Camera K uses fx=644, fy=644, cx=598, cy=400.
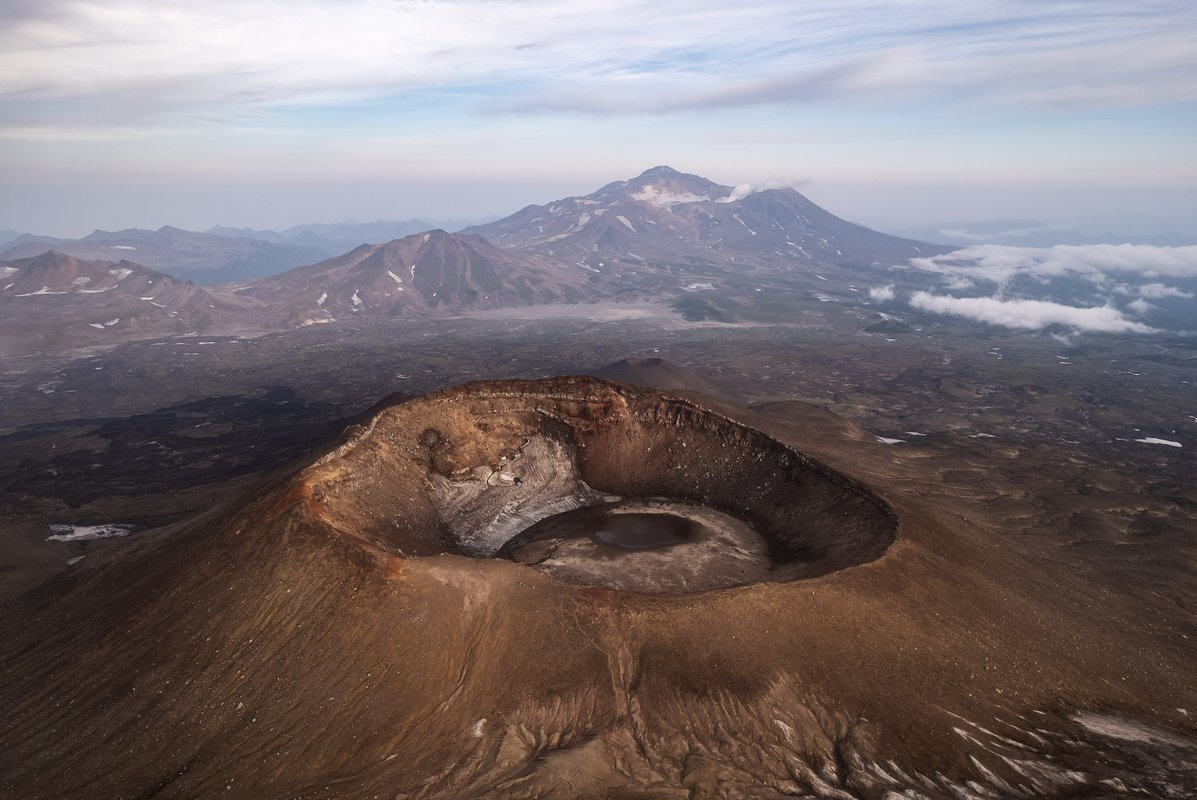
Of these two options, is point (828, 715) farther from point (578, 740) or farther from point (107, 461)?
point (107, 461)

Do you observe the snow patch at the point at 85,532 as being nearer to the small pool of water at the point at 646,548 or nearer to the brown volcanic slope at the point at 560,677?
the brown volcanic slope at the point at 560,677

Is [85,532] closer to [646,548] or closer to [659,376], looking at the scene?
[646,548]

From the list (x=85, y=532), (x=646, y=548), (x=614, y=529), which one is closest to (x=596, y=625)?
(x=646, y=548)

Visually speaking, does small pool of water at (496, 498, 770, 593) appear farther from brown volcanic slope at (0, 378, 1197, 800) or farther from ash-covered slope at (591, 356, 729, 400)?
ash-covered slope at (591, 356, 729, 400)

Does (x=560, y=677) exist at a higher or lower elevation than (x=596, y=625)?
lower

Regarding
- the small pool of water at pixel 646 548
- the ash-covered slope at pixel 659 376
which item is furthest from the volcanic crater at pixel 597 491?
the ash-covered slope at pixel 659 376

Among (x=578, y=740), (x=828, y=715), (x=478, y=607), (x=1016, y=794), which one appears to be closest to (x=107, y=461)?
(x=478, y=607)

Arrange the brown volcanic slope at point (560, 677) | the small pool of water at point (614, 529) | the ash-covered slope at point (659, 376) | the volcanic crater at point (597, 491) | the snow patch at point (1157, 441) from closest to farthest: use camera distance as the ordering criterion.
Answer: the brown volcanic slope at point (560, 677)
the volcanic crater at point (597, 491)
the small pool of water at point (614, 529)
the snow patch at point (1157, 441)
the ash-covered slope at point (659, 376)

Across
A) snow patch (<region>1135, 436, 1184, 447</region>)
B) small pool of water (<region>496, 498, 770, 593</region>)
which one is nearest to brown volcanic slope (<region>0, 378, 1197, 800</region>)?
small pool of water (<region>496, 498, 770, 593</region>)
